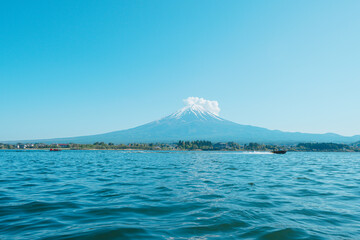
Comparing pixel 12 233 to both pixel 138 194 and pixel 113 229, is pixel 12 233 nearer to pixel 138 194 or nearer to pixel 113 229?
pixel 113 229

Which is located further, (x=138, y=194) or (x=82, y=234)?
(x=138, y=194)

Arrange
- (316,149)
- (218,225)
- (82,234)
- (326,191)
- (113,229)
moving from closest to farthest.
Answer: (82,234) < (113,229) < (218,225) < (326,191) < (316,149)

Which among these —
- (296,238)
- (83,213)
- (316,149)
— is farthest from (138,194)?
(316,149)

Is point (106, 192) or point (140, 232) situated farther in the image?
point (106, 192)

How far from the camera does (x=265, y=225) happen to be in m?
8.23

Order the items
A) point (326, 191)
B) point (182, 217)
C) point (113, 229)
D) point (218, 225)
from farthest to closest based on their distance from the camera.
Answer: point (326, 191), point (182, 217), point (218, 225), point (113, 229)

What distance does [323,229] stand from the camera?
799 centimetres

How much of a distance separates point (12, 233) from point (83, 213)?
2659 mm

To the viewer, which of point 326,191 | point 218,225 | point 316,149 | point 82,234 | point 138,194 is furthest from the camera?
point 316,149

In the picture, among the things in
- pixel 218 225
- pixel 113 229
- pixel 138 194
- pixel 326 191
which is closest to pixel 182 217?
pixel 218 225

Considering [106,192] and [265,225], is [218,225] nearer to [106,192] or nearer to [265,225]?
[265,225]

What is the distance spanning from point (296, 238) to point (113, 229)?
5.87 m

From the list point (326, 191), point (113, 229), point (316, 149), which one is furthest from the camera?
point (316, 149)

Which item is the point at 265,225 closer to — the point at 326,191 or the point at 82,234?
the point at 82,234
